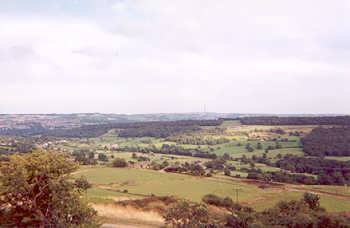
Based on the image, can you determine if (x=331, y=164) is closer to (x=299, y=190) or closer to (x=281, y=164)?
(x=281, y=164)

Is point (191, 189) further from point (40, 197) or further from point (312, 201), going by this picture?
point (40, 197)

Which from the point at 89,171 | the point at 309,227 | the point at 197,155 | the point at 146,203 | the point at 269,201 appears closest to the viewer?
the point at 309,227

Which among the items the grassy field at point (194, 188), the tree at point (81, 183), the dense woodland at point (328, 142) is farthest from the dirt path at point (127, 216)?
the dense woodland at point (328, 142)

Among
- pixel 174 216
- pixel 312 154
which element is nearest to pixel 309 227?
pixel 174 216

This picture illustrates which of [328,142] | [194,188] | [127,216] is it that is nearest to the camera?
[127,216]

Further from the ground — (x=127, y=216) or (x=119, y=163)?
(x=119, y=163)

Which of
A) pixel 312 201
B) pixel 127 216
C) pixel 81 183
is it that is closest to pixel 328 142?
pixel 312 201

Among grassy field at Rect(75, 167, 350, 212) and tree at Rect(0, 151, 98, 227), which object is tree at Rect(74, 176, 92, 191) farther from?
tree at Rect(0, 151, 98, 227)
